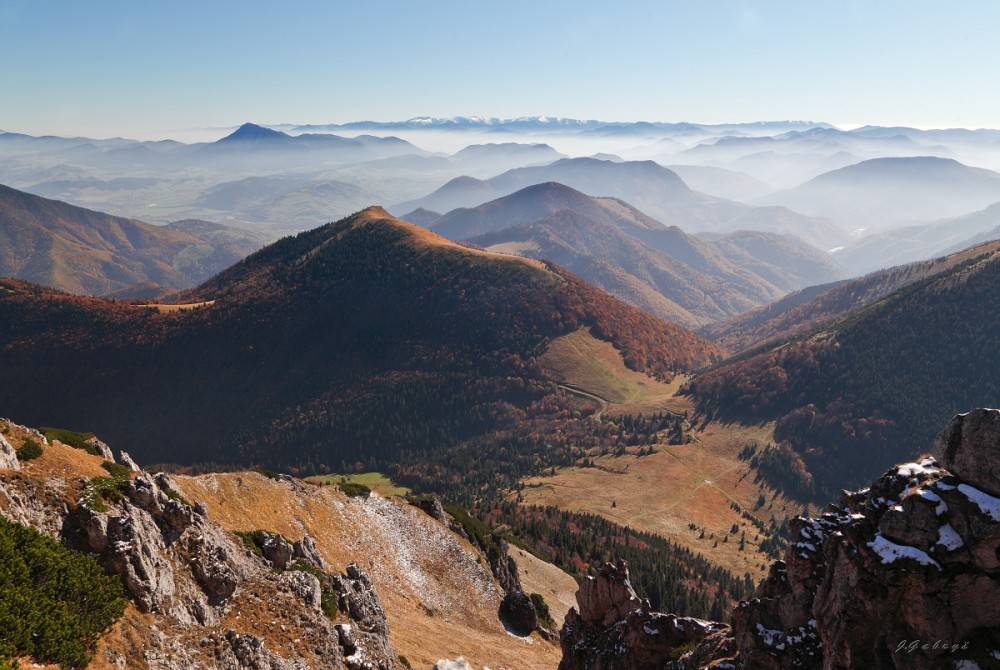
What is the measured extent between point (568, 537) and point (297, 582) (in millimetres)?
106480

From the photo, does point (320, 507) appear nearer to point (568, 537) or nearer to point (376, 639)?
point (376, 639)

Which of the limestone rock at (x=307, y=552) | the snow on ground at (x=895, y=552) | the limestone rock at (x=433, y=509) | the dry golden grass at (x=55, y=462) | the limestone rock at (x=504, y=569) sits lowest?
the limestone rock at (x=504, y=569)

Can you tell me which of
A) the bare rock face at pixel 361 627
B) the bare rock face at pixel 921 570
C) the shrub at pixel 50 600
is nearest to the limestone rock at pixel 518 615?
the bare rock face at pixel 361 627

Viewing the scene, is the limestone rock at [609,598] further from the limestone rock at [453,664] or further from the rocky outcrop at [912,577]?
the rocky outcrop at [912,577]

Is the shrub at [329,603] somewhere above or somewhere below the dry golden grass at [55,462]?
below

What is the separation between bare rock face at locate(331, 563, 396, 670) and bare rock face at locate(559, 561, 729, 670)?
17511 mm

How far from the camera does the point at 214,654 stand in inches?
1459

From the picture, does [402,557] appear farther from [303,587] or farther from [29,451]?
[29,451]

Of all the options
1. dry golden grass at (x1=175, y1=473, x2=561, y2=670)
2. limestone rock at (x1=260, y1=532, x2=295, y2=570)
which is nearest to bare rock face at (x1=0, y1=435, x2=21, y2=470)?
dry golden grass at (x1=175, y1=473, x2=561, y2=670)

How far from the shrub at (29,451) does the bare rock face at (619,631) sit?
47.2m

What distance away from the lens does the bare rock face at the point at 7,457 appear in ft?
121

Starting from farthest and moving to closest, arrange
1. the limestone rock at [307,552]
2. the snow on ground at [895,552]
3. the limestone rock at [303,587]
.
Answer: the limestone rock at [307,552], the limestone rock at [303,587], the snow on ground at [895,552]

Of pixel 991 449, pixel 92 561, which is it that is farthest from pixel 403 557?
pixel 991 449

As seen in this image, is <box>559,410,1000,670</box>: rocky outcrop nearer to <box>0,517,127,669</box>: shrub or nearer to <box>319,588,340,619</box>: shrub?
<box>319,588,340,619</box>: shrub
